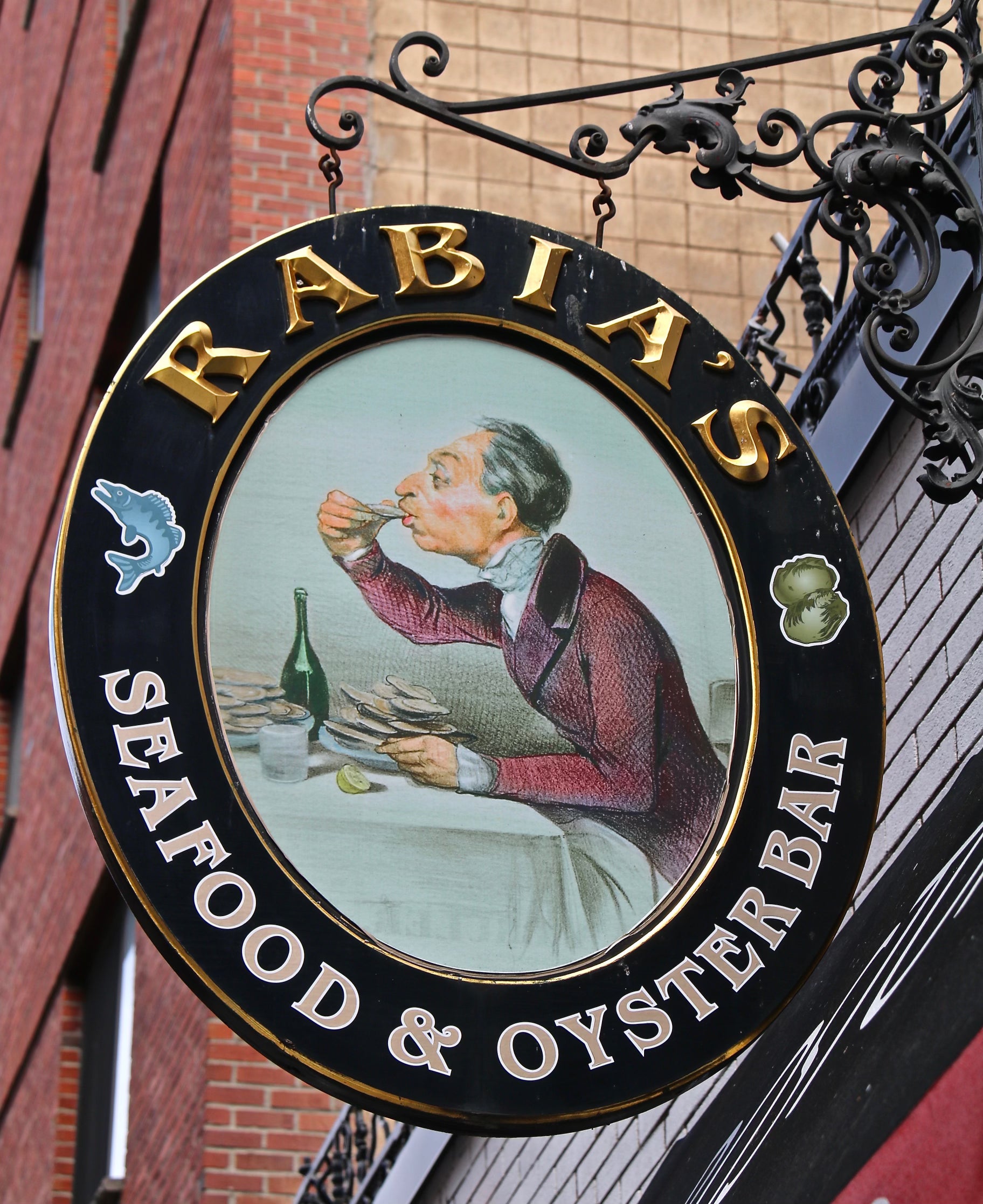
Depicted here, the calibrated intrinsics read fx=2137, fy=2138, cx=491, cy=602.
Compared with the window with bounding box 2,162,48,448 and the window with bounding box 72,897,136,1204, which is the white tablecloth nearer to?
the window with bounding box 72,897,136,1204

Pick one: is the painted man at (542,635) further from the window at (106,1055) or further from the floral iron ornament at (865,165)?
the window at (106,1055)

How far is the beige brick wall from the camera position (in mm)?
11609

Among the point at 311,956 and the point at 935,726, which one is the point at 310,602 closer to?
the point at 311,956

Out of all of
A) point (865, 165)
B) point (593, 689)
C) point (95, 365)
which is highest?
point (865, 165)

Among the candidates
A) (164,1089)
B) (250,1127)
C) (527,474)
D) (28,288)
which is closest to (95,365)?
(28,288)

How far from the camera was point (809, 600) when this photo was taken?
16.1ft

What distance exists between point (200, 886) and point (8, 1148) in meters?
11.5

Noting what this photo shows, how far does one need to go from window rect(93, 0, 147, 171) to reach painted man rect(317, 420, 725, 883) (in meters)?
9.93

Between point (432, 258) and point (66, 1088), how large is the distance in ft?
Result: 30.9

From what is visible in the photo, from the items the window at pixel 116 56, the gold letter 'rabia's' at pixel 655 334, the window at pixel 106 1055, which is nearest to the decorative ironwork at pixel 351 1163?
the window at pixel 106 1055

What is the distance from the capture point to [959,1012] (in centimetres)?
436

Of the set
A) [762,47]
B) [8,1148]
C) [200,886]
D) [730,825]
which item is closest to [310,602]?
[200,886]

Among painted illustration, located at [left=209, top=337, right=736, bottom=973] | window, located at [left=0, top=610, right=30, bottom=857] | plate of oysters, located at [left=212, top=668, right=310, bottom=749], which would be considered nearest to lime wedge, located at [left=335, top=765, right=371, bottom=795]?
painted illustration, located at [left=209, top=337, right=736, bottom=973]

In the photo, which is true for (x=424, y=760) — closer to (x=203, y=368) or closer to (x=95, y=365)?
(x=203, y=368)
